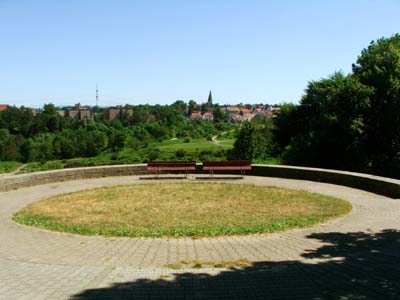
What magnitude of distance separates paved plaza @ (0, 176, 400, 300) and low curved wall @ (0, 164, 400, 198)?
121 inches

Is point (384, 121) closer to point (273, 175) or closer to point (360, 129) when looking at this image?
point (360, 129)

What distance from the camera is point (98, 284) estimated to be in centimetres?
523

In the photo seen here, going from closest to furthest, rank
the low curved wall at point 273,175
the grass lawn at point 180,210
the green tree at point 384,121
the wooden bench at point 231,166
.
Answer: the grass lawn at point 180,210 < the low curved wall at point 273,175 < the wooden bench at point 231,166 < the green tree at point 384,121

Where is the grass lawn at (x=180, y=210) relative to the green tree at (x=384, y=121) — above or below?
below

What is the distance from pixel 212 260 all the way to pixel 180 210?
406 centimetres

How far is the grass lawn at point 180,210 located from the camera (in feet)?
28.1

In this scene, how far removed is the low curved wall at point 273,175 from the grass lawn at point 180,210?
6.10 feet

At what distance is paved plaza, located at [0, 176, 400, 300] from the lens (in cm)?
498

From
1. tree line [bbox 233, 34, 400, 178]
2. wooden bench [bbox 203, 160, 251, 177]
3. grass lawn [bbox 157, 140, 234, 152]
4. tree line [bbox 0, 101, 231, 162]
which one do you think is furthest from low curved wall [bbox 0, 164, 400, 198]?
tree line [bbox 0, 101, 231, 162]

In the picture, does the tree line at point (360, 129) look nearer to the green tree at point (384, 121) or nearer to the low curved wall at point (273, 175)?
the green tree at point (384, 121)

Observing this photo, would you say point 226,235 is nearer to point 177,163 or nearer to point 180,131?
point 177,163

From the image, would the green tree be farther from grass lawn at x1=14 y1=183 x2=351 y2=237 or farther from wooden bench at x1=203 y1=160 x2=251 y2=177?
grass lawn at x1=14 y1=183 x2=351 y2=237

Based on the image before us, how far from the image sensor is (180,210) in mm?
10414

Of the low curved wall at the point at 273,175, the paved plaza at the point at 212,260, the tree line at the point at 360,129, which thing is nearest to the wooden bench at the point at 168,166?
the low curved wall at the point at 273,175
